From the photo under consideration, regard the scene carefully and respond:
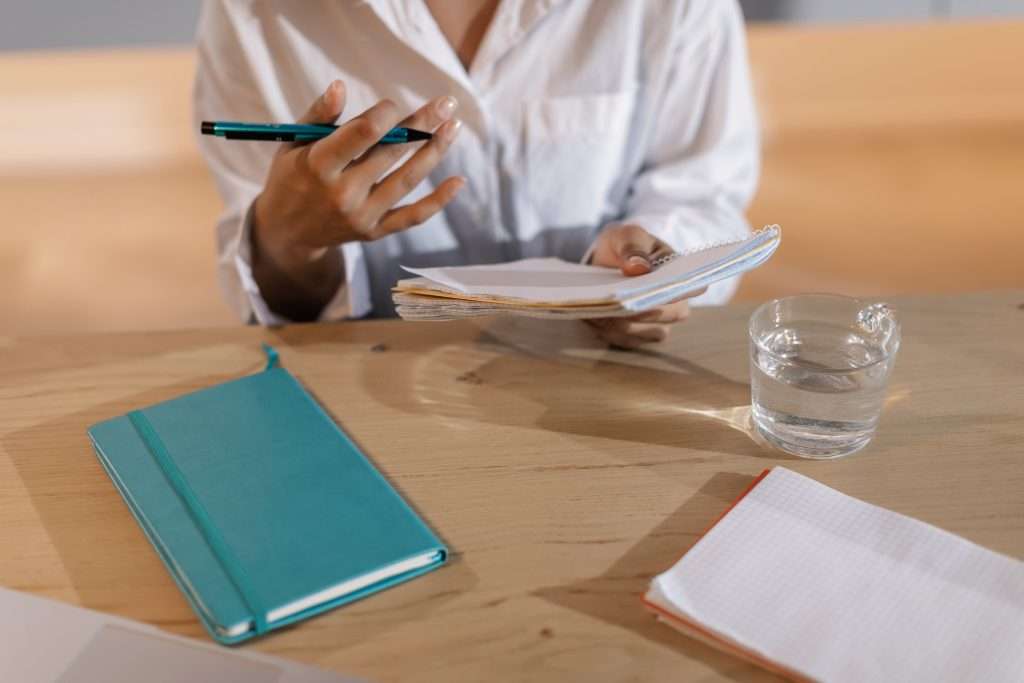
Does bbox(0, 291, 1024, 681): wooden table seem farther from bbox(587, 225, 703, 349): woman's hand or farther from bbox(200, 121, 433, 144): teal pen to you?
bbox(200, 121, 433, 144): teal pen

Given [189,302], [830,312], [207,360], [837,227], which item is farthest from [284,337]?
[837,227]

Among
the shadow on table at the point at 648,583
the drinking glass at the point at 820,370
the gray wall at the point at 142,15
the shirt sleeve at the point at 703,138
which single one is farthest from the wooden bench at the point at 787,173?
the shadow on table at the point at 648,583

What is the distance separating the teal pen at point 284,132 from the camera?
2.83 ft

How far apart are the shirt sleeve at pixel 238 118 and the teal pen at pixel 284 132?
0.77 feet

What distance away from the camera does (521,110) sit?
1188 mm

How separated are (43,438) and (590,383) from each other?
1.39ft

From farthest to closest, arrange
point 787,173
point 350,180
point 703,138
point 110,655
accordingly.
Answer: point 787,173, point 703,138, point 350,180, point 110,655

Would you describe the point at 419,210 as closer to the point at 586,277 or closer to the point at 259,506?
the point at 586,277

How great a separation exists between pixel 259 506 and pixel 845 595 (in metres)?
0.38

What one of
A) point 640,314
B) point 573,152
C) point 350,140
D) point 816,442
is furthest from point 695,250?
point 573,152

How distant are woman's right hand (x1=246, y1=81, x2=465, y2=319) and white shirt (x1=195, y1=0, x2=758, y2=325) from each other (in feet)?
0.35

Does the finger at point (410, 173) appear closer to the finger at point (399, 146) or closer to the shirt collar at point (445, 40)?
the finger at point (399, 146)

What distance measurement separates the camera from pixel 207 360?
94cm

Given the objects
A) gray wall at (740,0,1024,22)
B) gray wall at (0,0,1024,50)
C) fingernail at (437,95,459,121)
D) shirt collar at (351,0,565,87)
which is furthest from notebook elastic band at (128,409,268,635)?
gray wall at (740,0,1024,22)
